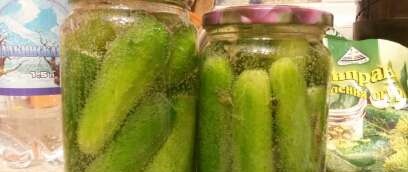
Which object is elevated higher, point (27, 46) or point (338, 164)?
point (27, 46)

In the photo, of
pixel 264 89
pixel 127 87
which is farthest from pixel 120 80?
pixel 264 89

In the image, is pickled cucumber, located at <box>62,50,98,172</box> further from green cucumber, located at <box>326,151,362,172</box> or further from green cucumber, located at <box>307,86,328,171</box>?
green cucumber, located at <box>326,151,362,172</box>

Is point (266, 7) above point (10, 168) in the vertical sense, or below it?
above

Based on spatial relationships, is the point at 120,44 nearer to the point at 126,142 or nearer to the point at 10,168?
the point at 126,142

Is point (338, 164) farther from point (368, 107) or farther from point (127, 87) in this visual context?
point (127, 87)

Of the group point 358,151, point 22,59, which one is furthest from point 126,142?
point 358,151

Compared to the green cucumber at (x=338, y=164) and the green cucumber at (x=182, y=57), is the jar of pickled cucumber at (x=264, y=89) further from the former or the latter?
the green cucumber at (x=338, y=164)

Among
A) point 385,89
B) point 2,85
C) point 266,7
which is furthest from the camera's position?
point 385,89
